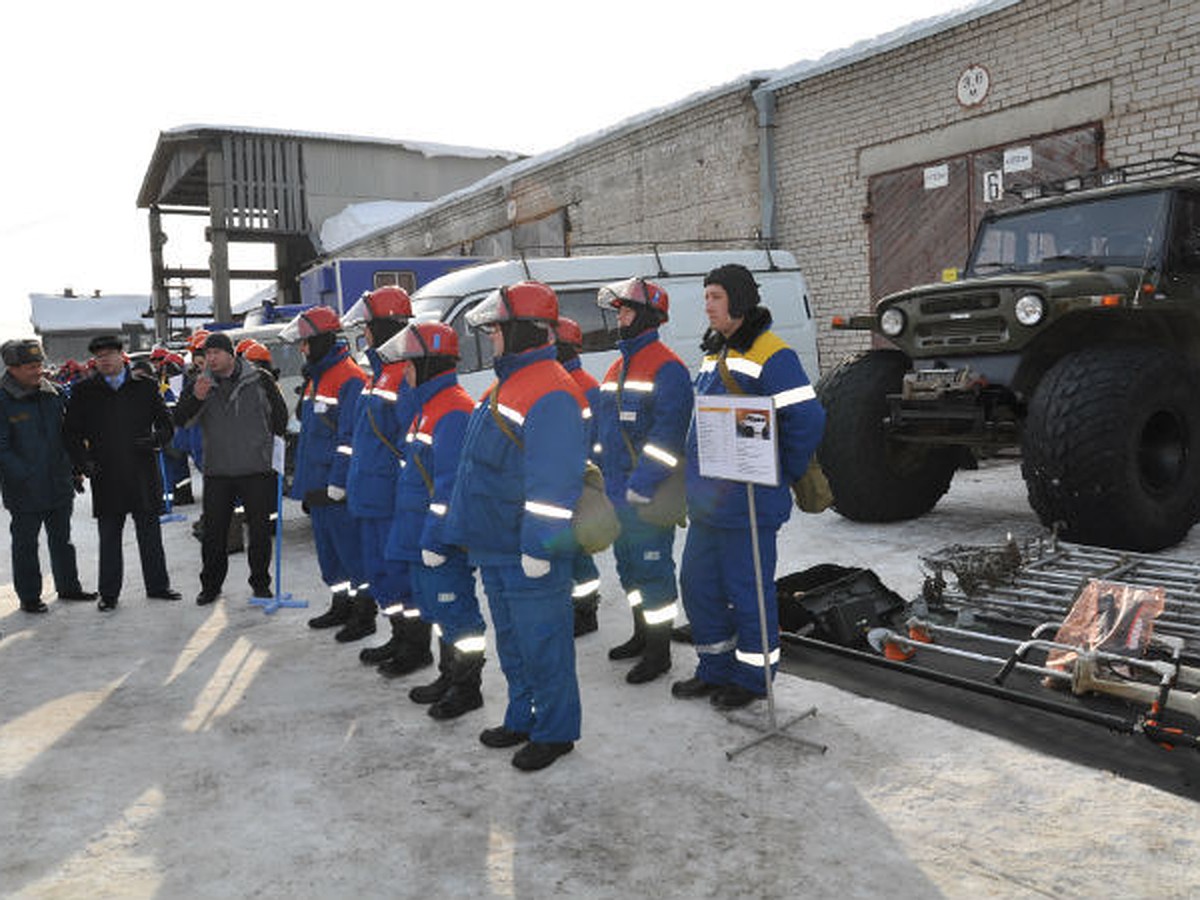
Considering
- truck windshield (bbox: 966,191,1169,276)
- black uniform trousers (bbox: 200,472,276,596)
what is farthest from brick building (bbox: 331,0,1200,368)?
black uniform trousers (bbox: 200,472,276,596)

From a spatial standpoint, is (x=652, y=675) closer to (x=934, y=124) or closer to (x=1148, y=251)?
(x=1148, y=251)

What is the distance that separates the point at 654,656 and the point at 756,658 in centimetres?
71

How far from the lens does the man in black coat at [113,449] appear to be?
6.28 metres

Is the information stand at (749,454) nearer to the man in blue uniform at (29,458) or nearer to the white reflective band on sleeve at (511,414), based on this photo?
the white reflective band on sleeve at (511,414)

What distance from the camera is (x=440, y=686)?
14.3 feet

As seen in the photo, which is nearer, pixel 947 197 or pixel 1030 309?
pixel 1030 309

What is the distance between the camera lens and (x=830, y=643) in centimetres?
459

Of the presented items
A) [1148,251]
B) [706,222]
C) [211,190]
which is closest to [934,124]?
[706,222]

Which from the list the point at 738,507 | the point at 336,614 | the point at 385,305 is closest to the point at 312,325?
the point at 385,305

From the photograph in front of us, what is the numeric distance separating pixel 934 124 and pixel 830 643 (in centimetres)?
844

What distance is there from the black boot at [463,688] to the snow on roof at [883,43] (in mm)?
9537

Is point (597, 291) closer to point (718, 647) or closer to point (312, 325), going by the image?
point (312, 325)

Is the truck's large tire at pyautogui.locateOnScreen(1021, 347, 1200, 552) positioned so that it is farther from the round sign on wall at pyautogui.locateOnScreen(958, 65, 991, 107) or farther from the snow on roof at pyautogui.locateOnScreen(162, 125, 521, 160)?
the snow on roof at pyautogui.locateOnScreen(162, 125, 521, 160)

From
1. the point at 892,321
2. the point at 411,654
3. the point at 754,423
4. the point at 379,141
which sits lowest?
the point at 411,654
